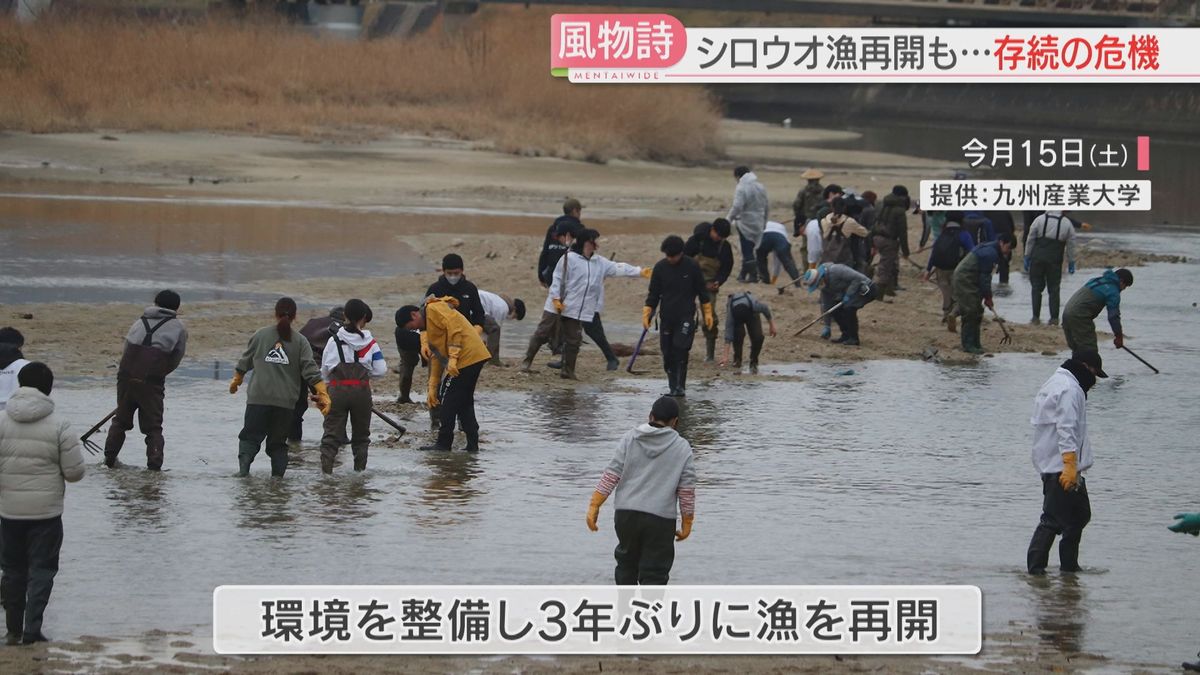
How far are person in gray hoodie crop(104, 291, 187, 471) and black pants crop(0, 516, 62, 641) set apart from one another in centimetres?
390

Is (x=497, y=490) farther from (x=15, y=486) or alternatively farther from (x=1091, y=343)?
(x=1091, y=343)

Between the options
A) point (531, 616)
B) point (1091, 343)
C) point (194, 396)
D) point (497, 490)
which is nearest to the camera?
point (531, 616)

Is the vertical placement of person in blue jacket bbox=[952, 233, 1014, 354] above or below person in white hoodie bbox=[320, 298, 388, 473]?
above

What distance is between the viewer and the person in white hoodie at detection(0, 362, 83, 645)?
906 cm

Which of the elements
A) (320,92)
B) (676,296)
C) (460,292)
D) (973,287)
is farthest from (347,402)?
(320,92)

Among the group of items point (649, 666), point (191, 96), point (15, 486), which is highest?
point (191, 96)

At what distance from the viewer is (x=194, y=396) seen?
16375mm

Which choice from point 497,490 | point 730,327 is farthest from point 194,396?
point 730,327

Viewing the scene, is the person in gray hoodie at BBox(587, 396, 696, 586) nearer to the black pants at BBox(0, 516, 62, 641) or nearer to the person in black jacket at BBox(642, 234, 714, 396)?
the black pants at BBox(0, 516, 62, 641)

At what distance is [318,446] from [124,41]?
149ft

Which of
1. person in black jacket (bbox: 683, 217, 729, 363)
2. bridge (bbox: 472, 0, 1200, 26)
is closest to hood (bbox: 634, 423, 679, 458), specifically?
person in black jacket (bbox: 683, 217, 729, 363)

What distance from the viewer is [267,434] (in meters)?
12.9

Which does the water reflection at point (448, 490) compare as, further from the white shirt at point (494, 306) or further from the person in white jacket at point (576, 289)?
the person in white jacket at point (576, 289)

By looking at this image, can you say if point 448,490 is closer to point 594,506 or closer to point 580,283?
point 594,506
